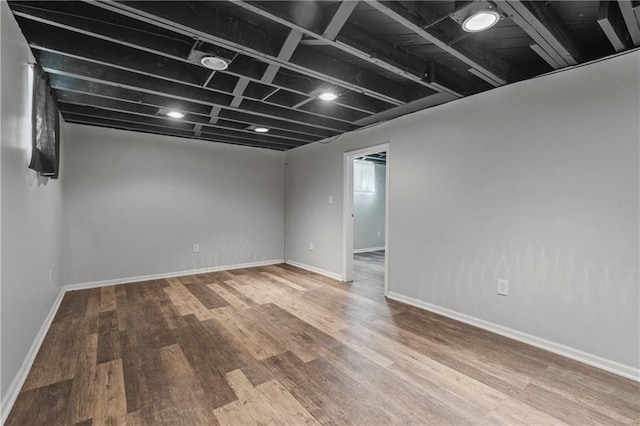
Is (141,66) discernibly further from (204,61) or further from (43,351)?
(43,351)

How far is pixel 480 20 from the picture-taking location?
68.0 inches

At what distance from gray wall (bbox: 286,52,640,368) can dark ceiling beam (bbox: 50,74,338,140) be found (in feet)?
5.16

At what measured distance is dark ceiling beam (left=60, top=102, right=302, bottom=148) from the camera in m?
3.40

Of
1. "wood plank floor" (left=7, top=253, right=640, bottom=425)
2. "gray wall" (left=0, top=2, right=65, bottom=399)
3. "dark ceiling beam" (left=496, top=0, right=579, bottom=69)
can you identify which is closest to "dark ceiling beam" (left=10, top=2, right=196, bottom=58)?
"gray wall" (left=0, top=2, right=65, bottom=399)

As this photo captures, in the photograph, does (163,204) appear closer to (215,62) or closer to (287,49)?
(215,62)

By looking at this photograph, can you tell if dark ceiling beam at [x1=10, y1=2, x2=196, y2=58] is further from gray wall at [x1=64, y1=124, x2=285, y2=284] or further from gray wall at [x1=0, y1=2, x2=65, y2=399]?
gray wall at [x1=64, y1=124, x2=285, y2=284]

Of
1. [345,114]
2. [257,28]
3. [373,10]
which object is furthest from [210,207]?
[373,10]

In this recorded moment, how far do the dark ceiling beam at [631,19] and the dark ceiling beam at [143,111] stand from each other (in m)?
3.46

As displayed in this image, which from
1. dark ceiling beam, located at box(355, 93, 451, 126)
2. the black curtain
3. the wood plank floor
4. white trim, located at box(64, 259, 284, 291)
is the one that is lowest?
the wood plank floor

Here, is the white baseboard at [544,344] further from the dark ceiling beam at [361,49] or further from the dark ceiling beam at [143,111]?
the dark ceiling beam at [143,111]

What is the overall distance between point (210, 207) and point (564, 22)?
4.66m

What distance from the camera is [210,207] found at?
4.93 metres

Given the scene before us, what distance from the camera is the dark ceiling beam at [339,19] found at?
1.57 meters

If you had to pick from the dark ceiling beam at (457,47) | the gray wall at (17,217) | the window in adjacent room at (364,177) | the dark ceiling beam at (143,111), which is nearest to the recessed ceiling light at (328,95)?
the dark ceiling beam at (457,47)
